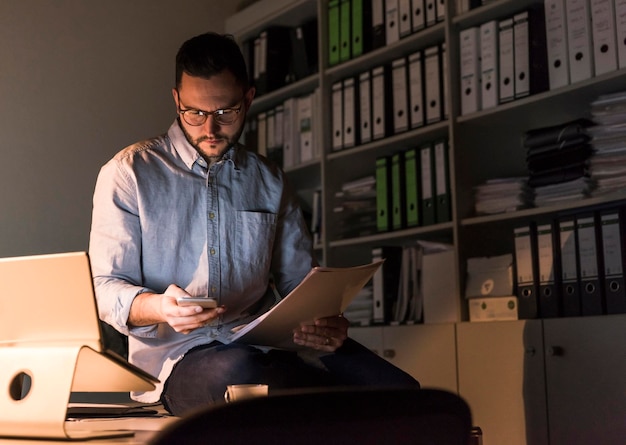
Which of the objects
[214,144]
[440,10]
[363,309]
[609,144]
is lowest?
[363,309]

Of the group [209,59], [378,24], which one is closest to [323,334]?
[209,59]

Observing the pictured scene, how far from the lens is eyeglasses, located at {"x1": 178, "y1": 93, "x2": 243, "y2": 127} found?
2004mm

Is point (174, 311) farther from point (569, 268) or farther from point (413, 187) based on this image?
point (413, 187)

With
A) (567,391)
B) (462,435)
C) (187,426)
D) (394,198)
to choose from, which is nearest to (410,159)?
(394,198)

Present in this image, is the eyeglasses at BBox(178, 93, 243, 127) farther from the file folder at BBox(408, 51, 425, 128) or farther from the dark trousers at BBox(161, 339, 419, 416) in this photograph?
the file folder at BBox(408, 51, 425, 128)

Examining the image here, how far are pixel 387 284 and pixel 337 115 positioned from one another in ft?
2.42

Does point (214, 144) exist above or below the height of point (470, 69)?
below

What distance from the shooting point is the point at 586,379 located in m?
2.41

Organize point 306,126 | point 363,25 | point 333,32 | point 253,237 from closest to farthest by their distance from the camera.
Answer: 1. point 253,237
2. point 363,25
3. point 333,32
4. point 306,126

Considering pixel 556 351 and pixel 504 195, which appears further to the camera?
pixel 504 195

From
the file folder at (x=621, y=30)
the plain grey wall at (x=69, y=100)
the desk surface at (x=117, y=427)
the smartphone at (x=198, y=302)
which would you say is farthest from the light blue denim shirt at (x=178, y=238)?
the plain grey wall at (x=69, y=100)

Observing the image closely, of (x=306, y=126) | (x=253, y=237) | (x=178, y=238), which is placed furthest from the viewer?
(x=306, y=126)

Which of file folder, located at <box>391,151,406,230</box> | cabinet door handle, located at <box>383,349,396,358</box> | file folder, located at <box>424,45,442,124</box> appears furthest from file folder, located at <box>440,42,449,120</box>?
cabinet door handle, located at <box>383,349,396,358</box>

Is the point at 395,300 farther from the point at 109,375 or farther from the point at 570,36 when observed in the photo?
the point at 109,375
